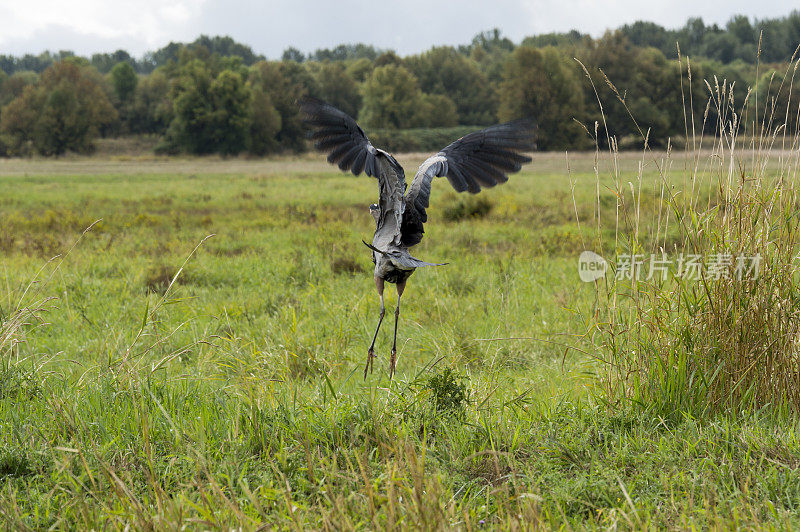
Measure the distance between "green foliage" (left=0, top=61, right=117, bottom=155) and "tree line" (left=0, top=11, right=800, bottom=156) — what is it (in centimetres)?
9

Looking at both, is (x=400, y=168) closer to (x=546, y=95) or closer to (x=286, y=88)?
(x=546, y=95)

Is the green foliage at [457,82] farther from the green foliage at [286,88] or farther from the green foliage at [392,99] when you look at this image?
the green foliage at [286,88]

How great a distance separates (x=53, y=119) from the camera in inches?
1984

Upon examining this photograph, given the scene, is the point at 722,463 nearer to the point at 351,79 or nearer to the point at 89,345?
the point at 89,345

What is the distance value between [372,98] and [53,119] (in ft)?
83.3

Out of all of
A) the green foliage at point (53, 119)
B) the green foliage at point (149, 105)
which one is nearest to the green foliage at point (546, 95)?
the green foliage at point (149, 105)

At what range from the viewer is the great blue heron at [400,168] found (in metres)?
3.51

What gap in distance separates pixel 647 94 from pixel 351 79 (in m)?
28.7

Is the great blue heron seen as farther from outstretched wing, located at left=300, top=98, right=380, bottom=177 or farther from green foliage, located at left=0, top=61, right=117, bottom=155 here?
green foliage, located at left=0, top=61, right=117, bottom=155

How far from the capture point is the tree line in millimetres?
44406

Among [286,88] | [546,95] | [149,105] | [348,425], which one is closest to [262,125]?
[286,88]

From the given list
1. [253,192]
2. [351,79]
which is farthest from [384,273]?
[351,79]

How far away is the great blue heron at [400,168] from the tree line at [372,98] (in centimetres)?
3479

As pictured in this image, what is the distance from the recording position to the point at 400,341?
5434 millimetres
